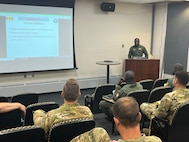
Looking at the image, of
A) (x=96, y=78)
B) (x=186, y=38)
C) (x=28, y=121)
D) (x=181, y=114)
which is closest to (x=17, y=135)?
(x=28, y=121)

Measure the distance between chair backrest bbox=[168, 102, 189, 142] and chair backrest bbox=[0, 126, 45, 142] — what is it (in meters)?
1.57

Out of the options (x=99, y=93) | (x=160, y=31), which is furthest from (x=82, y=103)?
(x=160, y=31)

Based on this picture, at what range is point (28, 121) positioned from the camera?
2.93 m

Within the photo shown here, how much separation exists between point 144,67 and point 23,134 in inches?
225

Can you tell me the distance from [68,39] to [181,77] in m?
4.44

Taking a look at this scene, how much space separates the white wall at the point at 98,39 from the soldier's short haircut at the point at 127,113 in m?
5.32

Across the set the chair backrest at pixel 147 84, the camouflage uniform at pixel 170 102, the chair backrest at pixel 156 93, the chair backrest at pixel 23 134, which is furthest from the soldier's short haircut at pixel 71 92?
the chair backrest at pixel 147 84

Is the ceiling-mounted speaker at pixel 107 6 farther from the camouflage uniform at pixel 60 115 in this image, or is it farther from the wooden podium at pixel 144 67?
the camouflage uniform at pixel 60 115

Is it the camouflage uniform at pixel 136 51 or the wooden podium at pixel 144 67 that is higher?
the camouflage uniform at pixel 136 51

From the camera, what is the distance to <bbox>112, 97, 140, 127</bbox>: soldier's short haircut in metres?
1.59

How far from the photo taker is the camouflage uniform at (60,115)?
2301 millimetres

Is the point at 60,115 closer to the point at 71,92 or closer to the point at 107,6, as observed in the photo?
the point at 71,92

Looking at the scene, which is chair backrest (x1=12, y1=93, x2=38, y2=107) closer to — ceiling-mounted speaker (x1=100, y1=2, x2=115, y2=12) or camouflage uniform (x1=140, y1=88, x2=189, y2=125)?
camouflage uniform (x1=140, y1=88, x2=189, y2=125)

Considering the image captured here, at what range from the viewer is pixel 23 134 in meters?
1.96
